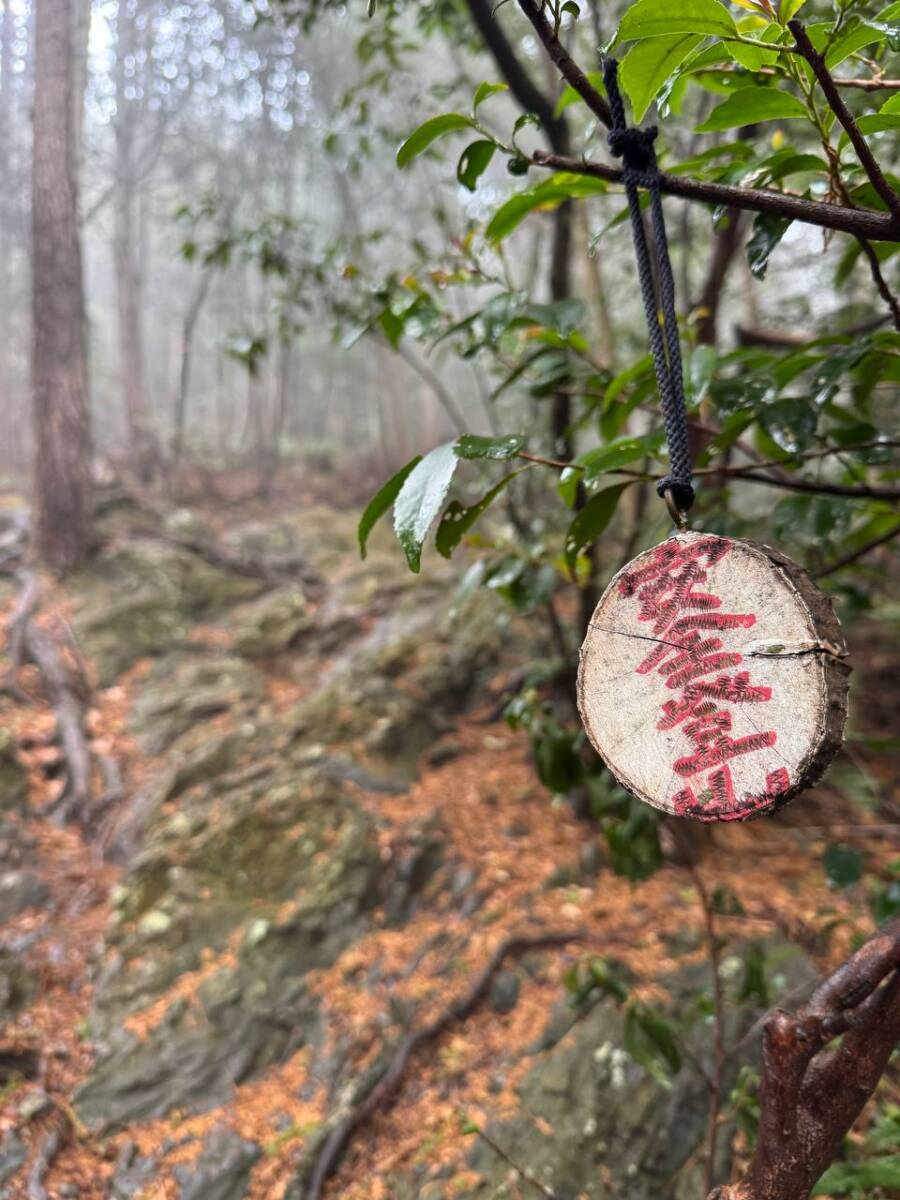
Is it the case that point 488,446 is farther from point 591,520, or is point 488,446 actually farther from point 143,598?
point 143,598

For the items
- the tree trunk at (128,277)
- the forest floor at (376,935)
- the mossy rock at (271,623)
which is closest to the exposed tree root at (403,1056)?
the forest floor at (376,935)

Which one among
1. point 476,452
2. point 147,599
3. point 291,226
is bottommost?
point 147,599

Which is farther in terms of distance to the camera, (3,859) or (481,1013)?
(3,859)

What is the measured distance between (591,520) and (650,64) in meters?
0.63

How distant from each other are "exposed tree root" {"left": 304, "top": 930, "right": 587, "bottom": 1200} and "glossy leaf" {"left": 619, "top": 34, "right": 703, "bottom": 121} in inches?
111

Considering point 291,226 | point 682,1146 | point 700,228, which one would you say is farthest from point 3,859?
point 700,228

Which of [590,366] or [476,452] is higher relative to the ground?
[590,366]

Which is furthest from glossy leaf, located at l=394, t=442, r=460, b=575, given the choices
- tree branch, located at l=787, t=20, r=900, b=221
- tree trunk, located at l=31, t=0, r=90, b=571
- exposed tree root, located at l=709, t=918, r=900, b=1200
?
tree trunk, located at l=31, t=0, r=90, b=571

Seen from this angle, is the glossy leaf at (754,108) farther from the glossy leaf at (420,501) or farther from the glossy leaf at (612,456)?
the glossy leaf at (420,501)

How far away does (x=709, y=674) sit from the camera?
83cm

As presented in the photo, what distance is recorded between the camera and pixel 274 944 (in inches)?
117

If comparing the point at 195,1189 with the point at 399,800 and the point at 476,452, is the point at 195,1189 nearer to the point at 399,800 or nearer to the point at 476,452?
the point at 399,800

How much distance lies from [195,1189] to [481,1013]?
1.11 meters

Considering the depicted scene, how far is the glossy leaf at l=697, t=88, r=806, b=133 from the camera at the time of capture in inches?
37.2
